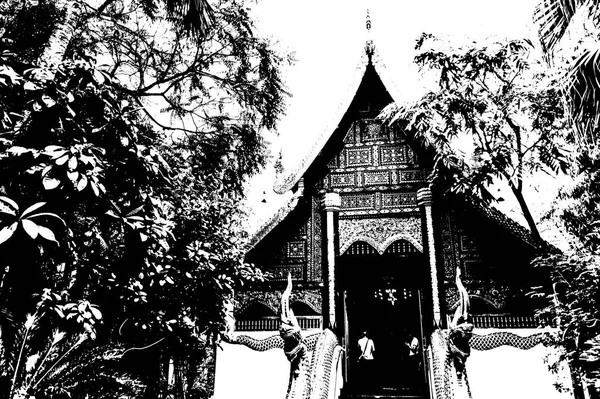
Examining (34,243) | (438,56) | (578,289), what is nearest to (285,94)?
(438,56)

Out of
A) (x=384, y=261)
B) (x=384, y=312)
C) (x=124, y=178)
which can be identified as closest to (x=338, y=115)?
(x=384, y=261)

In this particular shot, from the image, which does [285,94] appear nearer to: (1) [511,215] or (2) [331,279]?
(2) [331,279]

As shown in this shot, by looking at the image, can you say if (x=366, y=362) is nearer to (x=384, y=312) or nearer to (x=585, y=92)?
(x=384, y=312)

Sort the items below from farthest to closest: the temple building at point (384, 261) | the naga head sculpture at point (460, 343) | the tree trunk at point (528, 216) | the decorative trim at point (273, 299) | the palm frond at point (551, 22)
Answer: the decorative trim at point (273, 299), the temple building at point (384, 261), the tree trunk at point (528, 216), the naga head sculpture at point (460, 343), the palm frond at point (551, 22)

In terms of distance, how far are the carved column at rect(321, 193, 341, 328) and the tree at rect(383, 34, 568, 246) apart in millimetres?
2583

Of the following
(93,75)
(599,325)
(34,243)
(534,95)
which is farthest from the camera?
(534,95)

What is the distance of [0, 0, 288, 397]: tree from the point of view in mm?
3266

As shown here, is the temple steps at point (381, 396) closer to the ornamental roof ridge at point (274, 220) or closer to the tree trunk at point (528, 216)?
the tree trunk at point (528, 216)

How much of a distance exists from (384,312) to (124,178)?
848 centimetres

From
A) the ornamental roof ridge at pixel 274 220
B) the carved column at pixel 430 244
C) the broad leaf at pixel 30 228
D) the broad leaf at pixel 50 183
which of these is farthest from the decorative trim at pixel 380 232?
the broad leaf at pixel 30 228

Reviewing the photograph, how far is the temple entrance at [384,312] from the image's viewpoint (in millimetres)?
9227

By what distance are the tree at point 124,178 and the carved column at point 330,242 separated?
5.10 feet

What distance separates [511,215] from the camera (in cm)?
821

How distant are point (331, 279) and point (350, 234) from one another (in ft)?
3.20
